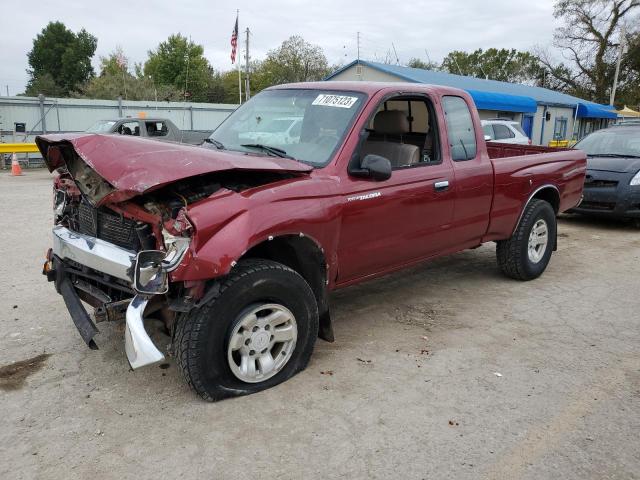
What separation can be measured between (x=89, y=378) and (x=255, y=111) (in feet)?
8.15

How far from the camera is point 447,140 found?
4676 millimetres

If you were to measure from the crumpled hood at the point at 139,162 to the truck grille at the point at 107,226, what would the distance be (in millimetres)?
190

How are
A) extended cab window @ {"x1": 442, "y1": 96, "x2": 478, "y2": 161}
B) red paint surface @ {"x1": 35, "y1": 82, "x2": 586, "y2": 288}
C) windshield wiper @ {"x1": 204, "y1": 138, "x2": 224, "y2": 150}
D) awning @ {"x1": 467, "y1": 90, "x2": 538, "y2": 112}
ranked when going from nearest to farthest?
red paint surface @ {"x1": 35, "y1": 82, "x2": 586, "y2": 288}, windshield wiper @ {"x1": 204, "y1": 138, "x2": 224, "y2": 150}, extended cab window @ {"x1": 442, "y1": 96, "x2": 478, "y2": 161}, awning @ {"x1": 467, "y1": 90, "x2": 538, "y2": 112}

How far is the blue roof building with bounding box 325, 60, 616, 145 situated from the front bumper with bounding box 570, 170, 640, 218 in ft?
40.0

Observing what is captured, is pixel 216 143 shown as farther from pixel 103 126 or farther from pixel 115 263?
pixel 103 126

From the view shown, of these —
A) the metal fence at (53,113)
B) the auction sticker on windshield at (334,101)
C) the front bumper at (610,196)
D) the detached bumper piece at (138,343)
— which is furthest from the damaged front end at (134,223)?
the metal fence at (53,113)

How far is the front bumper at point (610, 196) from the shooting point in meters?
8.52

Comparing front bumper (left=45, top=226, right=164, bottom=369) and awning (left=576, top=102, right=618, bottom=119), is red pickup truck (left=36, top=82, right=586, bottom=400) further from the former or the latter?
awning (left=576, top=102, right=618, bottom=119)

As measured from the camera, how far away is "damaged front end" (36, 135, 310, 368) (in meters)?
2.97

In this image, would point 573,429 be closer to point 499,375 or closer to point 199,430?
point 499,375

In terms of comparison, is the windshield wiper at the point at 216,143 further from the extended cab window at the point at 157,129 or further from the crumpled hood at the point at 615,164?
the extended cab window at the point at 157,129

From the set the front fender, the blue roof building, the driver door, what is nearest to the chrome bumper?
the front fender

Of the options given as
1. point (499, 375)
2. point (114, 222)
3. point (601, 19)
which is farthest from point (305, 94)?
point (601, 19)

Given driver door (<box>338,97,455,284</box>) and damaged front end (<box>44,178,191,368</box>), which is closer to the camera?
damaged front end (<box>44,178,191,368</box>)
